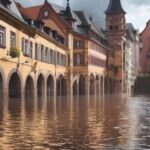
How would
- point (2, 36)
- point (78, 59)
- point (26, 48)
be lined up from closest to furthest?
point (2, 36) < point (26, 48) < point (78, 59)

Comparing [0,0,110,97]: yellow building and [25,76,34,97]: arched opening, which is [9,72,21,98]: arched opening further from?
[25,76,34,97]: arched opening

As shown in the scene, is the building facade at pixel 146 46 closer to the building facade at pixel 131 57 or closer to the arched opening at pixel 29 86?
the building facade at pixel 131 57

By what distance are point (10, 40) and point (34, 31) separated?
821 centimetres

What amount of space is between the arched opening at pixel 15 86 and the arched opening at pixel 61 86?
74.9 feet

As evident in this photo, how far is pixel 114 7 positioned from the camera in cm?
12169

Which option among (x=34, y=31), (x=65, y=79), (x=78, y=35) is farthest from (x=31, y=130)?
(x=78, y=35)

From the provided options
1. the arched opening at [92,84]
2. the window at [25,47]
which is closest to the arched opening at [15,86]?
the window at [25,47]

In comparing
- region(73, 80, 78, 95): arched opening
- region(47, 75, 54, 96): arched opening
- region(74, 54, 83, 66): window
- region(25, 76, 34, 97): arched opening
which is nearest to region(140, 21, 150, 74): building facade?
region(74, 54, 83, 66): window

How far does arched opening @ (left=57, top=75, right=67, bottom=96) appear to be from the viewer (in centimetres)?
7050

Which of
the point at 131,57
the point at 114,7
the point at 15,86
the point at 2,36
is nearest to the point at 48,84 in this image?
the point at 15,86

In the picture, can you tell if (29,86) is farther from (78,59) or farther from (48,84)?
(78,59)

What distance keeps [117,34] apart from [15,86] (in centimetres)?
7514

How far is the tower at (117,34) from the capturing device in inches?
4668

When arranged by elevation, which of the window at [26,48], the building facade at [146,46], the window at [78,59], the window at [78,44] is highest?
the building facade at [146,46]
